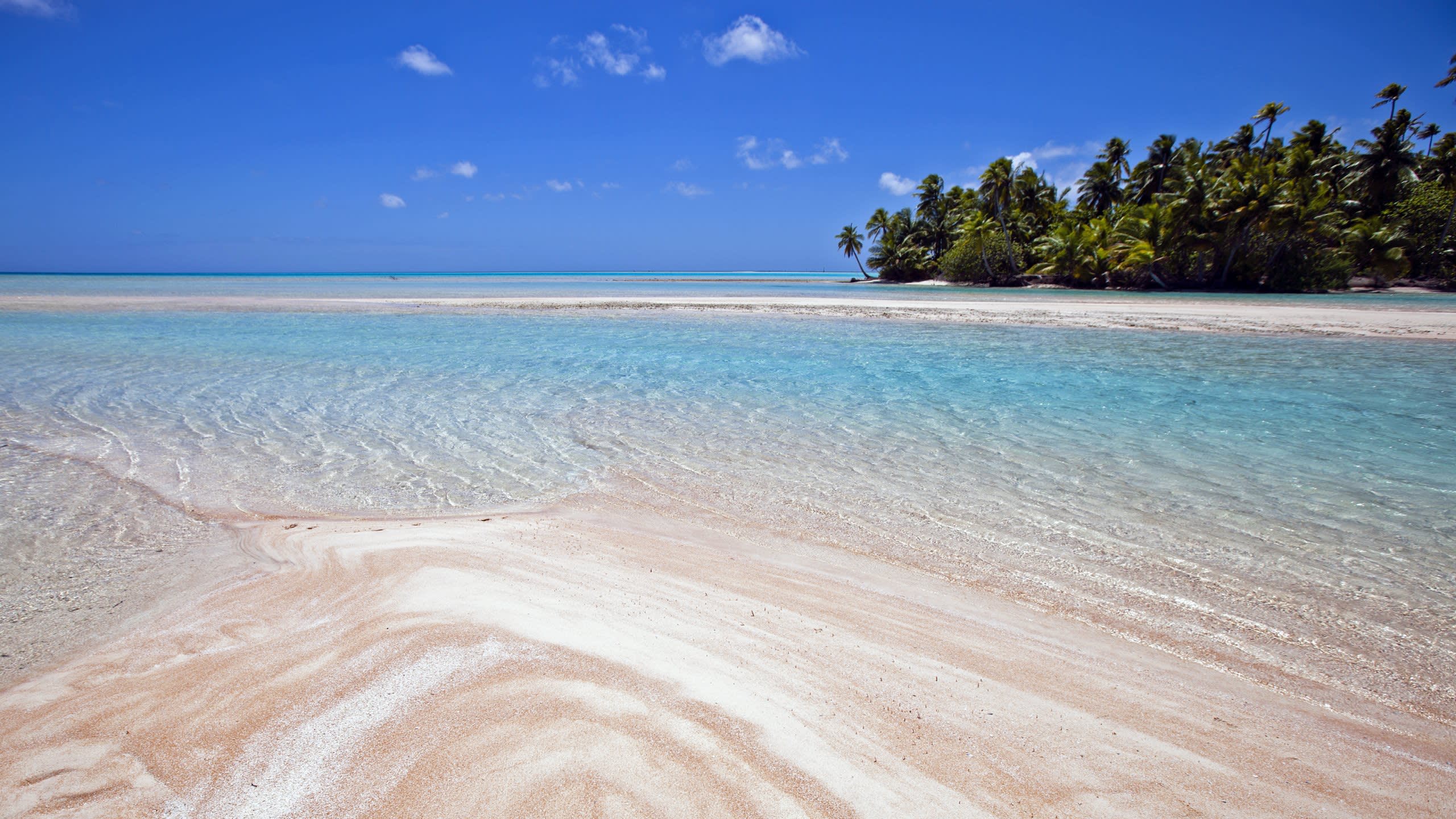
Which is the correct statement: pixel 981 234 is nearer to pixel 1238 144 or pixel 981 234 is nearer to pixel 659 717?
pixel 1238 144

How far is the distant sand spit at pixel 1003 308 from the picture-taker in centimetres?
2294

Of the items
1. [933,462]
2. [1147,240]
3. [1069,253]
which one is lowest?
[933,462]

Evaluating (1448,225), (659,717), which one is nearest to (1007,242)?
(1448,225)

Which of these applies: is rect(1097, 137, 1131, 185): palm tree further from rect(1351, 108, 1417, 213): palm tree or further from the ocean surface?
the ocean surface

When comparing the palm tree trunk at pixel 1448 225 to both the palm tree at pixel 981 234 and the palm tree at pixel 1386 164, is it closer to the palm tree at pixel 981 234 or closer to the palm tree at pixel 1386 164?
the palm tree at pixel 1386 164

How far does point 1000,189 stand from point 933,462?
64.1m

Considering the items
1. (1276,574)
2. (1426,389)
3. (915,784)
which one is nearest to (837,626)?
(915,784)

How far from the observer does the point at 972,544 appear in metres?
4.89

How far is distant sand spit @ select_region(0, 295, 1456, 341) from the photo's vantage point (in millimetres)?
22938

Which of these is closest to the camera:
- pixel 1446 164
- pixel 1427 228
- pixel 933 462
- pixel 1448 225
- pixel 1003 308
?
pixel 933 462

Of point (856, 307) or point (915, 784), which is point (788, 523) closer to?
point (915, 784)

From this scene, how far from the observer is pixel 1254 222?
151ft

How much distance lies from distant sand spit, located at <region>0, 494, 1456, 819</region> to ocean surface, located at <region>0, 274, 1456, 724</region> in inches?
26.9

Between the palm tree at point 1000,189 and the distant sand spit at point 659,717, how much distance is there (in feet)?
219
